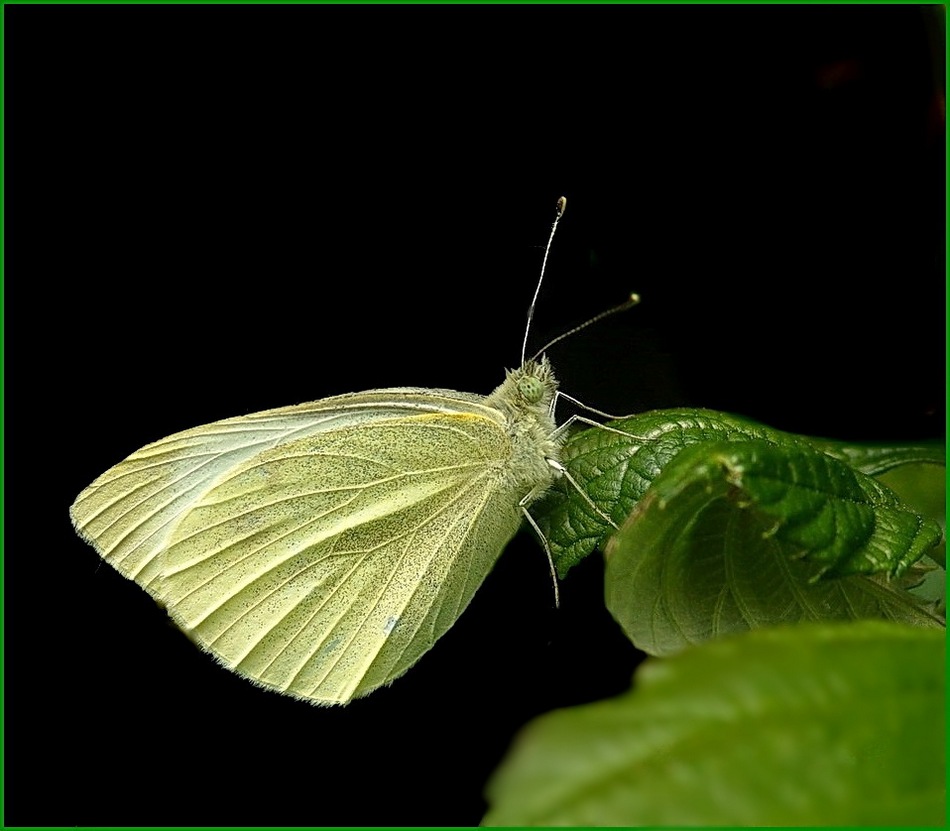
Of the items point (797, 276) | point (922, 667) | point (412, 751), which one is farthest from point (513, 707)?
point (922, 667)

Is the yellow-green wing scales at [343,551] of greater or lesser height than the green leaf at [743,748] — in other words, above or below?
below

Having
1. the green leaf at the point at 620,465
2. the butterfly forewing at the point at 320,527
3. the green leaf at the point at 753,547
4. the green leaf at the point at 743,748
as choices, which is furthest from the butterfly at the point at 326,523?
the green leaf at the point at 743,748

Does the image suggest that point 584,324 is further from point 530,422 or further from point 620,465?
point 620,465

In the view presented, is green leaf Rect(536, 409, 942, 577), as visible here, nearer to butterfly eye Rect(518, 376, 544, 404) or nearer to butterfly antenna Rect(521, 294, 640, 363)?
butterfly eye Rect(518, 376, 544, 404)

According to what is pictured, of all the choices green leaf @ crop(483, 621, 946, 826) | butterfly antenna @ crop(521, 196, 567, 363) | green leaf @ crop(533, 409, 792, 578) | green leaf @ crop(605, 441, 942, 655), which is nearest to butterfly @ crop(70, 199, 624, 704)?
butterfly antenna @ crop(521, 196, 567, 363)

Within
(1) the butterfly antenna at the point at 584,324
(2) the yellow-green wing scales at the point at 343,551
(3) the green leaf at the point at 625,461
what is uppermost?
(1) the butterfly antenna at the point at 584,324

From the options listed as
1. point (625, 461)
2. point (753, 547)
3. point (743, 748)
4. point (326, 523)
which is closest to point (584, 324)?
point (625, 461)

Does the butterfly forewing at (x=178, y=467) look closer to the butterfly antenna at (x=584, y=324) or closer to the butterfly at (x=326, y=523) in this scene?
the butterfly at (x=326, y=523)

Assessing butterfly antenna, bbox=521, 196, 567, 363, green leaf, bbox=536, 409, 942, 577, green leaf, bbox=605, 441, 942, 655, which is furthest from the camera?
butterfly antenna, bbox=521, 196, 567, 363

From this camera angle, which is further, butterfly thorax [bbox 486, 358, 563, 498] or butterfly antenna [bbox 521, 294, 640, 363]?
butterfly antenna [bbox 521, 294, 640, 363]
